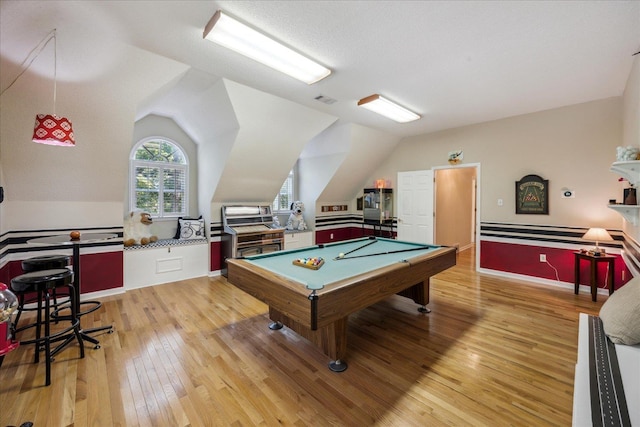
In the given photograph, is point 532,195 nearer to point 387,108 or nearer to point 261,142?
point 387,108

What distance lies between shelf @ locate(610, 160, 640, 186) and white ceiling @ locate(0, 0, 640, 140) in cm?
111

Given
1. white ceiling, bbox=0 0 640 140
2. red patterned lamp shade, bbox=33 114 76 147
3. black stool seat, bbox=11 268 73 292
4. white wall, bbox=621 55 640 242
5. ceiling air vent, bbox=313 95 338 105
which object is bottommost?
black stool seat, bbox=11 268 73 292

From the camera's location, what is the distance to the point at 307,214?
22.2ft

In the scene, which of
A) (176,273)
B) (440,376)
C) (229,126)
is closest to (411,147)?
(229,126)

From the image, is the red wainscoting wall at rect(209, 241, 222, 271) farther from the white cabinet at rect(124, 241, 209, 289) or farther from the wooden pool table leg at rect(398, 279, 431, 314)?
the wooden pool table leg at rect(398, 279, 431, 314)

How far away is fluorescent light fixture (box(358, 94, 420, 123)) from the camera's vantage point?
377 cm

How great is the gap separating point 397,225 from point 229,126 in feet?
14.0

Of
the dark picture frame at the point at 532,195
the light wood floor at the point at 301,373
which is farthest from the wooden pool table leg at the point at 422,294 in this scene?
the dark picture frame at the point at 532,195

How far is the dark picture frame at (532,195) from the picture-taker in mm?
4391

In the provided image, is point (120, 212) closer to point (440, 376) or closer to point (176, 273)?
point (176, 273)

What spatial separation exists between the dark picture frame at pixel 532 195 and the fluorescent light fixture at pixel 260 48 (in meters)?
3.86

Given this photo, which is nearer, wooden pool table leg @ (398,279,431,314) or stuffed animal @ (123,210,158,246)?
wooden pool table leg @ (398,279,431,314)

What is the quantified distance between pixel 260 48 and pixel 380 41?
1.10 metres

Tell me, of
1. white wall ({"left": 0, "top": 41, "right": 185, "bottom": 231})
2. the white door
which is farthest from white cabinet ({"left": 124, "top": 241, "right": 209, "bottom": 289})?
the white door
